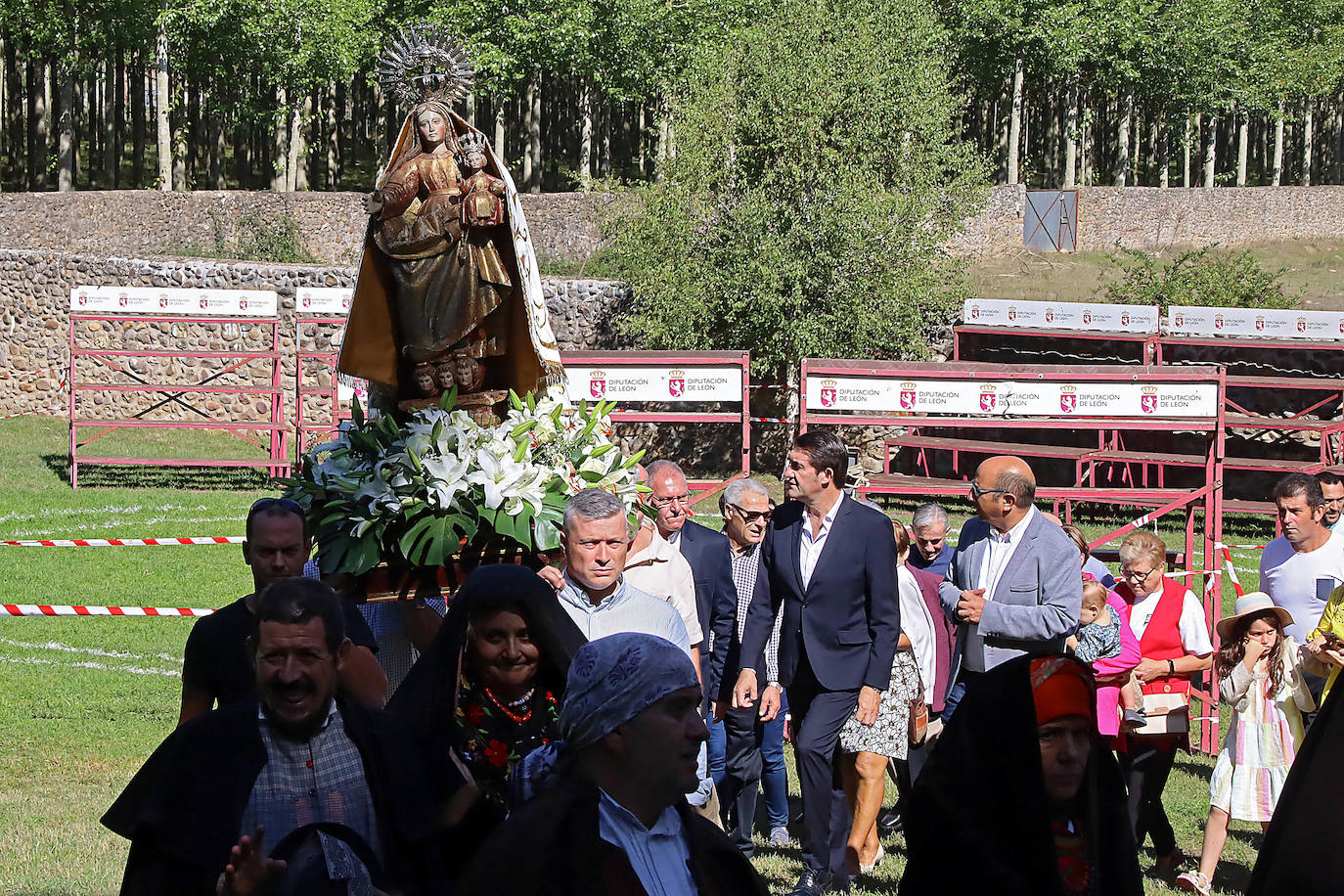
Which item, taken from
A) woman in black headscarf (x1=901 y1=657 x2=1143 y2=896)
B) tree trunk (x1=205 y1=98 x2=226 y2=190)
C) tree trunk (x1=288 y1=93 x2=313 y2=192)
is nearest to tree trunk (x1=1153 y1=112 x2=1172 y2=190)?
tree trunk (x1=288 y1=93 x2=313 y2=192)

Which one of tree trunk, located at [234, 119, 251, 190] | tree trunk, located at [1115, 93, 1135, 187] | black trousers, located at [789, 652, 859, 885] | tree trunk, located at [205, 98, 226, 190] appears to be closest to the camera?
black trousers, located at [789, 652, 859, 885]

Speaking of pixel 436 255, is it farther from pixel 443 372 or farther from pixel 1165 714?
pixel 1165 714

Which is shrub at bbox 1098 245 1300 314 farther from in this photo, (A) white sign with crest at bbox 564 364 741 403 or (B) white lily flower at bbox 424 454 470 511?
(B) white lily flower at bbox 424 454 470 511

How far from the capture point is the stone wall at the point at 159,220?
34.1 m

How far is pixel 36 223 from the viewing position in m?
34.1

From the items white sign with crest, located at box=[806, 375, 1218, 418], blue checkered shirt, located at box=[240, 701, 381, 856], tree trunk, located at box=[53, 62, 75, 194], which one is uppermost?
tree trunk, located at box=[53, 62, 75, 194]

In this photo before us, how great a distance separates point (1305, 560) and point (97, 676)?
323 inches

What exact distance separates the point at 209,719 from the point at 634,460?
3.83m

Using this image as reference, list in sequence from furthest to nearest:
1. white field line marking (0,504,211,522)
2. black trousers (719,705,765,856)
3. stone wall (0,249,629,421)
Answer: stone wall (0,249,629,421), white field line marking (0,504,211,522), black trousers (719,705,765,856)

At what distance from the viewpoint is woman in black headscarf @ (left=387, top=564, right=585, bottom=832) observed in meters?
4.10

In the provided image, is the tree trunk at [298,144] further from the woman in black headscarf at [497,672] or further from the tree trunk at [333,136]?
the woman in black headscarf at [497,672]

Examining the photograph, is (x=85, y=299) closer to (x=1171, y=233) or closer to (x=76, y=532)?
(x=76, y=532)

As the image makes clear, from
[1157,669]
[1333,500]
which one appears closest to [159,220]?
[1157,669]

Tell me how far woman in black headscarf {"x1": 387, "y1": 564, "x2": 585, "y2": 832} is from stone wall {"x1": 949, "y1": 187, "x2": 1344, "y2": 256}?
39689 mm
